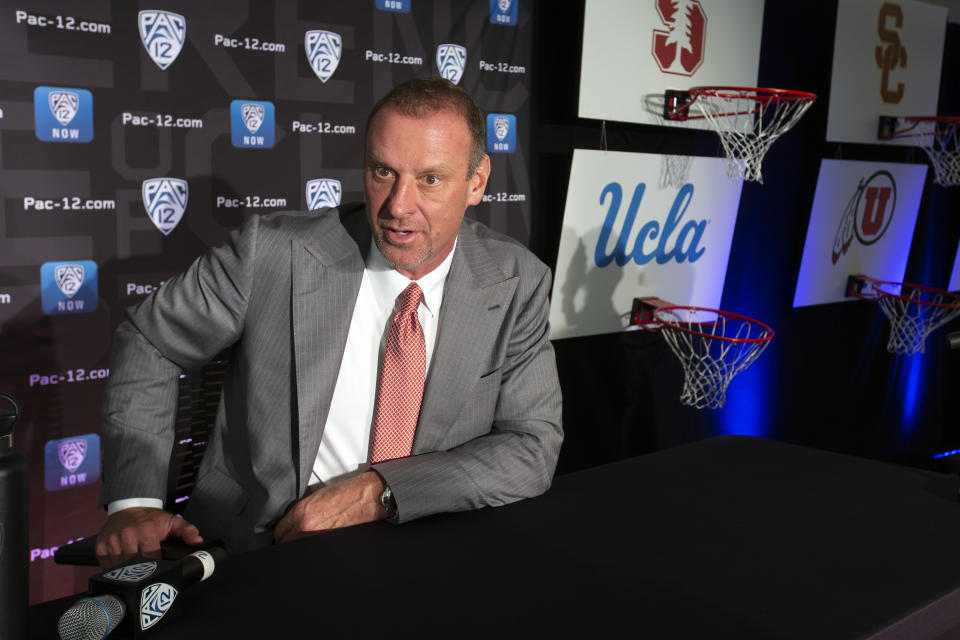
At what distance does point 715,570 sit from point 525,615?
0.33 metres

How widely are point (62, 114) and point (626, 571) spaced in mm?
2124

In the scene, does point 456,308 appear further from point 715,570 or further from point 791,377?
point 791,377

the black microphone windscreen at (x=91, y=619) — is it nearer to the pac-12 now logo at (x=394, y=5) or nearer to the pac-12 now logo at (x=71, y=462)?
the pac-12 now logo at (x=71, y=462)

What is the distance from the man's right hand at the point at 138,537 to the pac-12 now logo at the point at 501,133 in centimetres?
225

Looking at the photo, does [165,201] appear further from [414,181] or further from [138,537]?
[138,537]

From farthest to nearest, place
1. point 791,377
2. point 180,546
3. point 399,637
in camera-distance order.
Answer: point 791,377
point 180,546
point 399,637

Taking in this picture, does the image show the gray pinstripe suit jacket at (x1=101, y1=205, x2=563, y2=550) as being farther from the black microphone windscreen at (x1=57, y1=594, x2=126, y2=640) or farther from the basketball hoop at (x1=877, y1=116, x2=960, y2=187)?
the basketball hoop at (x1=877, y1=116, x2=960, y2=187)

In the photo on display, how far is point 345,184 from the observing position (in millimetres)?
2986

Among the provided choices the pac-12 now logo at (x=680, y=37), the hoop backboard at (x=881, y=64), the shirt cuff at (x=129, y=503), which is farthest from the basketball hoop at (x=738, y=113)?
the shirt cuff at (x=129, y=503)

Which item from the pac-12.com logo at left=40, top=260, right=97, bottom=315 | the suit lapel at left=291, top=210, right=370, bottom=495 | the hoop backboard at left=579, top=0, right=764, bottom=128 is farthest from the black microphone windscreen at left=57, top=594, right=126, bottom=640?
the hoop backboard at left=579, top=0, right=764, bottom=128

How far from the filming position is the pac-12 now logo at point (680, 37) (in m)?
3.67

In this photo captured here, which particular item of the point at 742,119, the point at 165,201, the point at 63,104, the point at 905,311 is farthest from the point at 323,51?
the point at 905,311

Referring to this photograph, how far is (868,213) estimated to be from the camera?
16.9ft

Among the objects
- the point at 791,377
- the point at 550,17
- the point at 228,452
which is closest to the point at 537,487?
the point at 228,452
